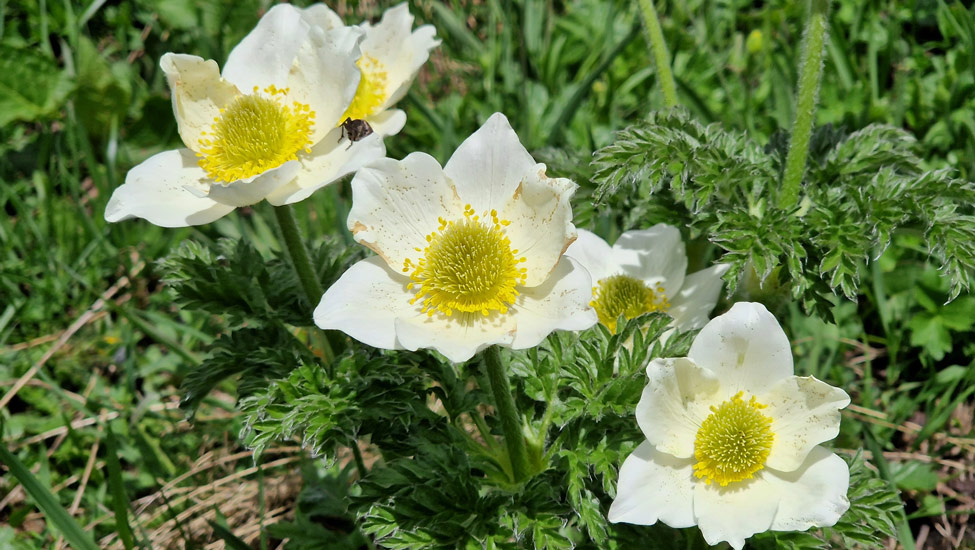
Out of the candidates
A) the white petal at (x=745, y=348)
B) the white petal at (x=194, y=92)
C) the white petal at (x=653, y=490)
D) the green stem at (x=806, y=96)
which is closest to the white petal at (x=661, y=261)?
the green stem at (x=806, y=96)

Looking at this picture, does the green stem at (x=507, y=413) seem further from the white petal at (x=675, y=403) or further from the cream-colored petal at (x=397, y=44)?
the cream-colored petal at (x=397, y=44)

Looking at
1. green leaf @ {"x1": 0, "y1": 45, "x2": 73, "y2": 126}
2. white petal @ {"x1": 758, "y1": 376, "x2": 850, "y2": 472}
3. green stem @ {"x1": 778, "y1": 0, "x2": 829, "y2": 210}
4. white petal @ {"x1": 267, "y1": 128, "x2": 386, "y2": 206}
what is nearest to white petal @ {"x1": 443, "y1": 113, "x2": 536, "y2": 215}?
white petal @ {"x1": 267, "y1": 128, "x2": 386, "y2": 206}

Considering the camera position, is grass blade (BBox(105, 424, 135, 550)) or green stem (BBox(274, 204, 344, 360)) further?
grass blade (BBox(105, 424, 135, 550))

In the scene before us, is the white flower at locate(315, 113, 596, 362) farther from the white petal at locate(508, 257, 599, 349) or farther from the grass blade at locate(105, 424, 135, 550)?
the grass blade at locate(105, 424, 135, 550)

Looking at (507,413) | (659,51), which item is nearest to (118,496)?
(507,413)

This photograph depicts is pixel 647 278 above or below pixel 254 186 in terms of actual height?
below

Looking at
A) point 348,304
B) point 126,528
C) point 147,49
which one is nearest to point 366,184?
point 348,304

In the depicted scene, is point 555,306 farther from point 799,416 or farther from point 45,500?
point 45,500
